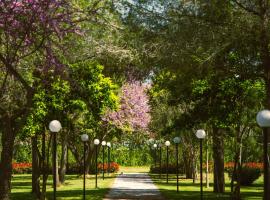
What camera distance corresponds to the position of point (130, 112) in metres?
38.5

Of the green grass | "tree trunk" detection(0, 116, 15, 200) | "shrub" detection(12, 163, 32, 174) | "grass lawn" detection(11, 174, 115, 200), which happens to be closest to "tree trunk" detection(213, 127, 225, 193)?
"grass lawn" detection(11, 174, 115, 200)

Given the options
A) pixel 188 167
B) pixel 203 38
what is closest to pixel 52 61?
pixel 203 38

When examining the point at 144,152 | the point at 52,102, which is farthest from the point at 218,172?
the point at 144,152

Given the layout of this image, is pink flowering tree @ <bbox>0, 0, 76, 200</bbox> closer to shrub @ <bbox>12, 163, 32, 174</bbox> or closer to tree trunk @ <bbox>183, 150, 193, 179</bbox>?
tree trunk @ <bbox>183, 150, 193, 179</bbox>

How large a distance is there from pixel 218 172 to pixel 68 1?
47.5 feet

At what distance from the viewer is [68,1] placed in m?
14.7

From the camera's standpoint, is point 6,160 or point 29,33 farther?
point 6,160

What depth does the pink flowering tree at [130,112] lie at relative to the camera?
37.3 meters

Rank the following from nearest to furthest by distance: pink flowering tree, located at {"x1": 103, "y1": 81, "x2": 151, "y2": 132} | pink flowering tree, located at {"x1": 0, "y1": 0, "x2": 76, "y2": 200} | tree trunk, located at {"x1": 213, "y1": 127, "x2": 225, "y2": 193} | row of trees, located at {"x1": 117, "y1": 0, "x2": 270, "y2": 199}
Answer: pink flowering tree, located at {"x1": 0, "y1": 0, "x2": 76, "y2": 200} → row of trees, located at {"x1": 117, "y1": 0, "x2": 270, "y2": 199} → tree trunk, located at {"x1": 213, "y1": 127, "x2": 225, "y2": 193} → pink flowering tree, located at {"x1": 103, "y1": 81, "x2": 151, "y2": 132}

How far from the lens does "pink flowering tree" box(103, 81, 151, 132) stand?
123 ft

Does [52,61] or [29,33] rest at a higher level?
[29,33]

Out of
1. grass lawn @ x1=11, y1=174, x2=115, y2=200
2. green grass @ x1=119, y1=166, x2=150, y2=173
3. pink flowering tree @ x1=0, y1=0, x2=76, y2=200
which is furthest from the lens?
green grass @ x1=119, y1=166, x2=150, y2=173

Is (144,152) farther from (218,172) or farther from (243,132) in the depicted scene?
(243,132)

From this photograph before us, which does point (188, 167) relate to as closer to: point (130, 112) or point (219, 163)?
point (130, 112)
